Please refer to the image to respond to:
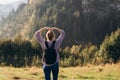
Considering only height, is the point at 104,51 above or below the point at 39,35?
below

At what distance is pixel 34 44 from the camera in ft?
340

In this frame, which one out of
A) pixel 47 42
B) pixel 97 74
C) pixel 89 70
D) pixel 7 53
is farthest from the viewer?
pixel 7 53

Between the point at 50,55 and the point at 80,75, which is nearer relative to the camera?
the point at 50,55

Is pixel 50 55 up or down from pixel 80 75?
up

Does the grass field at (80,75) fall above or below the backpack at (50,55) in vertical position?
below

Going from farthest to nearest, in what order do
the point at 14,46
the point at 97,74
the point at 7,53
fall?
the point at 14,46, the point at 7,53, the point at 97,74

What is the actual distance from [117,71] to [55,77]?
9.47 m

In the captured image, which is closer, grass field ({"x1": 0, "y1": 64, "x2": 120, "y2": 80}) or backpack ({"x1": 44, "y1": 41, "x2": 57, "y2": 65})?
backpack ({"x1": 44, "y1": 41, "x2": 57, "y2": 65})

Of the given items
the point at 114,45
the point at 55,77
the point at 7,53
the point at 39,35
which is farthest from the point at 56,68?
the point at 7,53

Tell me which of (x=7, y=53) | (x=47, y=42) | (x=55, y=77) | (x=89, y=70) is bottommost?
(x=7, y=53)

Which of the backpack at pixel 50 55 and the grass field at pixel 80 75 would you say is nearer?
the backpack at pixel 50 55

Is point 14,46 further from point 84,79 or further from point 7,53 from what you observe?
point 84,79

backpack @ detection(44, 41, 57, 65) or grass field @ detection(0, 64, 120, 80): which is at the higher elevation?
backpack @ detection(44, 41, 57, 65)

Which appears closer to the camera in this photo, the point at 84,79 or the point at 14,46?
the point at 84,79
